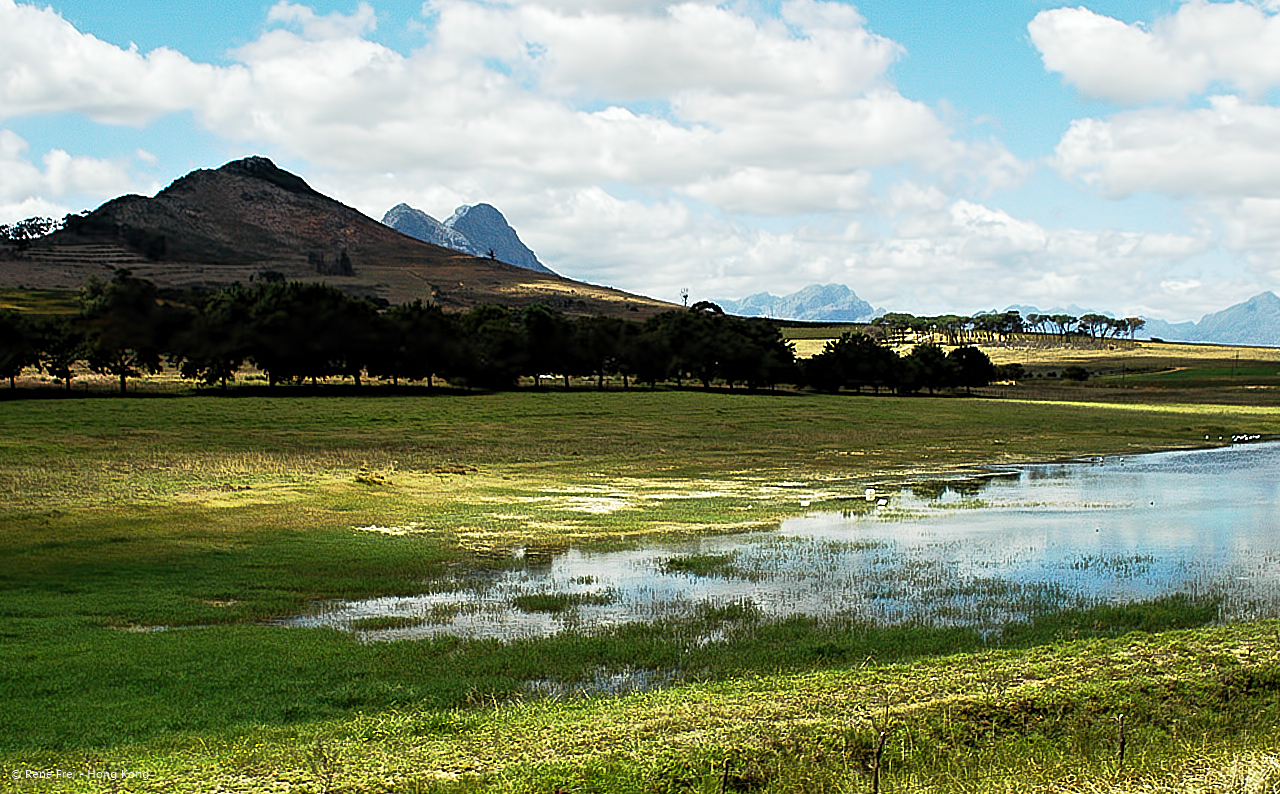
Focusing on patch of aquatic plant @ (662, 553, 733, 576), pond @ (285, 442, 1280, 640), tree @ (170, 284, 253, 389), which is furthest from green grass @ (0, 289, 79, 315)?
patch of aquatic plant @ (662, 553, 733, 576)

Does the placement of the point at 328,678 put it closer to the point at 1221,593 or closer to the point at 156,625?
the point at 156,625

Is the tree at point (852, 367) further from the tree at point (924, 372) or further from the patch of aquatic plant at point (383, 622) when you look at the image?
the patch of aquatic plant at point (383, 622)

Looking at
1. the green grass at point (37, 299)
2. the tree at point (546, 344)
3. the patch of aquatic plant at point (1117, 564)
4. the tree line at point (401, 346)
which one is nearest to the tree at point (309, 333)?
the tree line at point (401, 346)

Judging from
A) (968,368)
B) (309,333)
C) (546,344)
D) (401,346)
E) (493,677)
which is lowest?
(493,677)

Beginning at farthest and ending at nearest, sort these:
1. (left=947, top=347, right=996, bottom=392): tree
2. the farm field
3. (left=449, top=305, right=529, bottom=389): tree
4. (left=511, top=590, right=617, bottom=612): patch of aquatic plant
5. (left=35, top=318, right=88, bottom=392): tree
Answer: (left=947, top=347, right=996, bottom=392): tree → (left=449, top=305, right=529, bottom=389): tree → (left=35, top=318, right=88, bottom=392): tree → (left=511, top=590, right=617, bottom=612): patch of aquatic plant → the farm field

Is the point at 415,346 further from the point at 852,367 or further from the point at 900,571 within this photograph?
the point at 900,571

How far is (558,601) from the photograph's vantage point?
21.4 m

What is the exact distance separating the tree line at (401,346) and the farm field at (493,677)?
27.6 meters

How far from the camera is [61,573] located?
22.7 metres

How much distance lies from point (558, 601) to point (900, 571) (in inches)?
Result: 375

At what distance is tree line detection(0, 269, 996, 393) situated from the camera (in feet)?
213

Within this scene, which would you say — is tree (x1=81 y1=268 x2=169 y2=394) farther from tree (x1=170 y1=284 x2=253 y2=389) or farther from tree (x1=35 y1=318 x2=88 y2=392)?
tree (x1=35 y1=318 x2=88 y2=392)

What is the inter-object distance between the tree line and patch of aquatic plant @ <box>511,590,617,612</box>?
41.9 m

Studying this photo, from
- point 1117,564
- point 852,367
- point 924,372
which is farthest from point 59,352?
point 924,372
